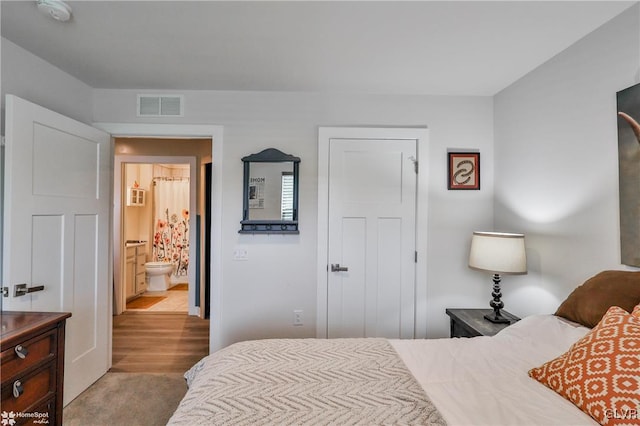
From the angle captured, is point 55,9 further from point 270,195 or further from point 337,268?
point 337,268

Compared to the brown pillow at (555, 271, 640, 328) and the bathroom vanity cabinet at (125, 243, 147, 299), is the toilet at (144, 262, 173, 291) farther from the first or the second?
the brown pillow at (555, 271, 640, 328)

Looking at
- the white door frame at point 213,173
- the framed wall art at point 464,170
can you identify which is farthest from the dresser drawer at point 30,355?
the framed wall art at point 464,170

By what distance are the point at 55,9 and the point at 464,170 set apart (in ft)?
9.69

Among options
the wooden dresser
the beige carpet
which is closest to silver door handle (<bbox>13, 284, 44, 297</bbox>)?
the wooden dresser

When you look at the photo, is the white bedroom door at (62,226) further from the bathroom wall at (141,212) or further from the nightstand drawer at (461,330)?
the bathroom wall at (141,212)

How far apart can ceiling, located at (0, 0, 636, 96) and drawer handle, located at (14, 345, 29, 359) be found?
167 cm

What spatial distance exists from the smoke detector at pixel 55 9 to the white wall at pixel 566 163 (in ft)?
9.38

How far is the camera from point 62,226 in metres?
2.14

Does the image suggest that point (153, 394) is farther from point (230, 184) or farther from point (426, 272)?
point (426, 272)

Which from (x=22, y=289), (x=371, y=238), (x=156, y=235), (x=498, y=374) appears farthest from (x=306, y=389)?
(x=156, y=235)

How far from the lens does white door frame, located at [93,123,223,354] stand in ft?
8.75

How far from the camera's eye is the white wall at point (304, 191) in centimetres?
270

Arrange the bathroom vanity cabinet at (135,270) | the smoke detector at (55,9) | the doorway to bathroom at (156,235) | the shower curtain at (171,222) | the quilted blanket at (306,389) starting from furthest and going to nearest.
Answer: the shower curtain at (171,222)
the doorway to bathroom at (156,235)
the bathroom vanity cabinet at (135,270)
the smoke detector at (55,9)
the quilted blanket at (306,389)

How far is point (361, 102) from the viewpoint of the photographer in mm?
2736
